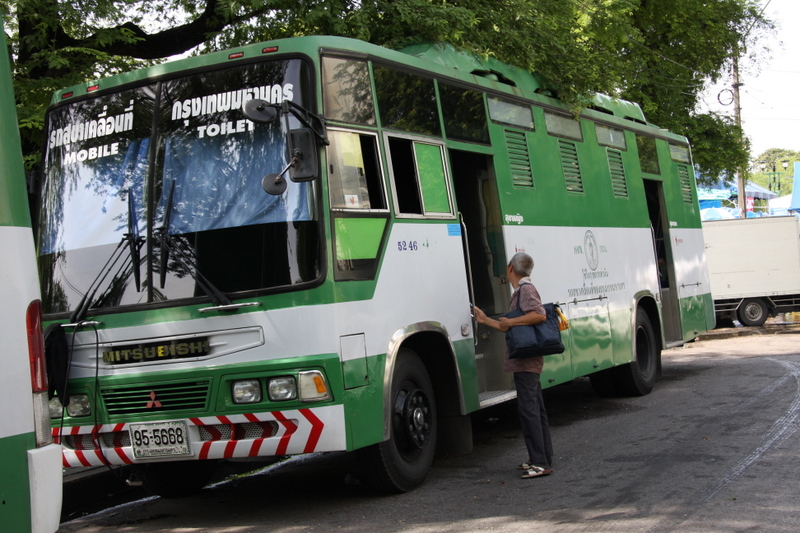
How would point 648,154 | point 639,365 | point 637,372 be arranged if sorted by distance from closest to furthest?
point 637,372 < point 639,365 < point 648,154

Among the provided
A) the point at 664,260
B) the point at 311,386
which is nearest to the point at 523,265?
the point at 311,386

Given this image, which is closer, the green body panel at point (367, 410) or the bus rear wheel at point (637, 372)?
the green body panel at point (367, 410)

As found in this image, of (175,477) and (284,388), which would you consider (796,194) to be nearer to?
(175,477)

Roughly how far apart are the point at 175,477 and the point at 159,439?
1611 mm

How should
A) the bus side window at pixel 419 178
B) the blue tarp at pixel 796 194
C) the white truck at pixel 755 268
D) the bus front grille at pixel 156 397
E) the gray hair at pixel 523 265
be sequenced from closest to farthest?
1. the bus front grille at pixel 156 397
2. the bus side window at pixel 419 178
3. the gray hair at pixel 523 265
4. the white truck at pixel 755 268
5. the blue tarp at pixel 796 194

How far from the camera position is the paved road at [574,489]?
6480 mm

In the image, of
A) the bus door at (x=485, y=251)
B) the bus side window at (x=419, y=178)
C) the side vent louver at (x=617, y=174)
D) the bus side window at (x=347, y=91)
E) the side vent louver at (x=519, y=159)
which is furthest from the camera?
the side vent louver at (x=617, y=174)

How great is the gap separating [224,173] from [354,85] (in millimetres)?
1233

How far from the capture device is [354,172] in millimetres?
7180

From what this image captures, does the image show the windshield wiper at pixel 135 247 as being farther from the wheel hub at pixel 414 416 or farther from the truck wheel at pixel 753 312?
the truck wheel at pixel 753 312

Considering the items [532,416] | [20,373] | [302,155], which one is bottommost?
[532,416]

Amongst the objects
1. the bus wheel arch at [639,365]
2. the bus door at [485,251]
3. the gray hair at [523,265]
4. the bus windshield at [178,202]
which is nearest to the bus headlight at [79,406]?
the bus windshield at [178,202]

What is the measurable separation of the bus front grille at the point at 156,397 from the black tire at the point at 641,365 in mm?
7090

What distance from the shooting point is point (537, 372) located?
8.02 metres
